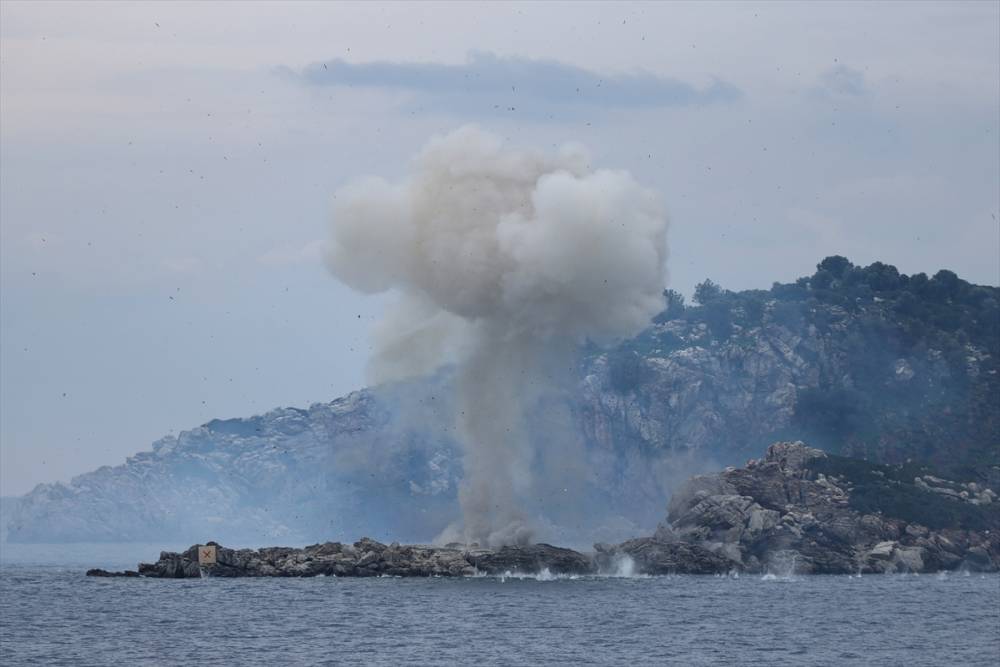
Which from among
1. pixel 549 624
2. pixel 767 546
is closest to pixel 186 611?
pixel 549 624

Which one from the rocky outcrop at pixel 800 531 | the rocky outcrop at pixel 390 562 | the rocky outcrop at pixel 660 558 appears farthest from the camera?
the rocky outcrop at pixel 800 531

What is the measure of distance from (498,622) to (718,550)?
65.3m

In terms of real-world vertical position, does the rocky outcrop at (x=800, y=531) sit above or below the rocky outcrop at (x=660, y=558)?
above

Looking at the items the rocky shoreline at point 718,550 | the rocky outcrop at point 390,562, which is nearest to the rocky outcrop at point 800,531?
the rocky shoreline at point 718,550

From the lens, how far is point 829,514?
195 m

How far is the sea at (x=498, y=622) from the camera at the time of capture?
105562 millimetres

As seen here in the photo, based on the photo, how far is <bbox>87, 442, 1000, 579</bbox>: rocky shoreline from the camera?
541 ft

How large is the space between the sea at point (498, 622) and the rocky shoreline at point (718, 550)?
2.98m

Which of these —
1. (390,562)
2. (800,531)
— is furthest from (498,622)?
(800,531)

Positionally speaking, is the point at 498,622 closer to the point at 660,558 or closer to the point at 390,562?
the point at 390,562

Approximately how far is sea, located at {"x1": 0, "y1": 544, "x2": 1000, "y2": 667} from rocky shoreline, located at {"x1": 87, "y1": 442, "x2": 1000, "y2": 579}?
298 centimetres

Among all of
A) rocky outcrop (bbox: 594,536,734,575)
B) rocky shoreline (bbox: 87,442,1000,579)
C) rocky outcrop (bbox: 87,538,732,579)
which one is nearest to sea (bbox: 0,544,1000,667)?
rocky outcrop (bbox: 87,538,732,579)

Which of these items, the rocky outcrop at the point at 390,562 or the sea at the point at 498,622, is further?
the rocky outcrop at the point at 390,562

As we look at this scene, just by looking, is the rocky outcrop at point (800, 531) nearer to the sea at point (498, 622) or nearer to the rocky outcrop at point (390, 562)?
the rocky outcrop at point (390, 562)
